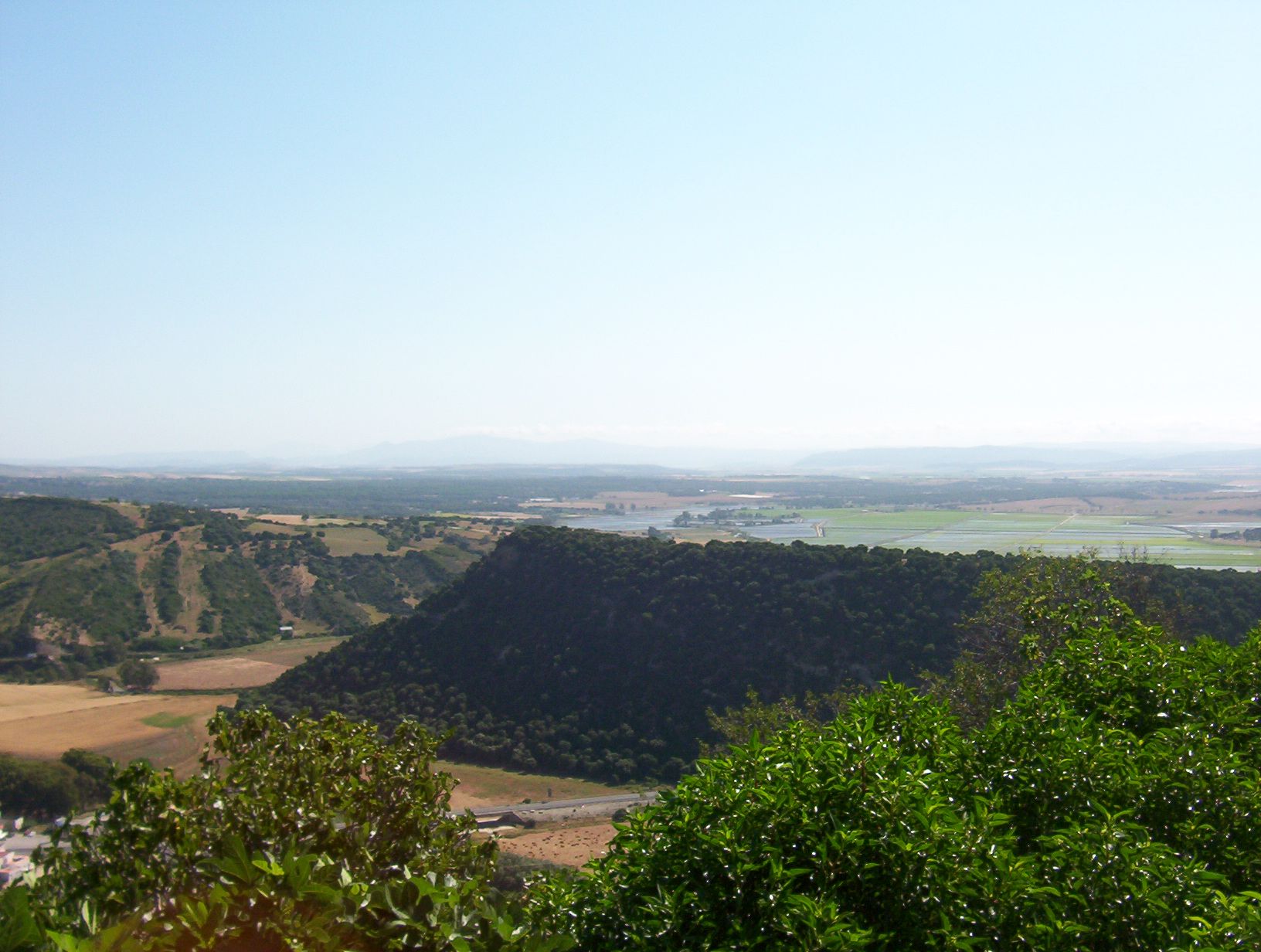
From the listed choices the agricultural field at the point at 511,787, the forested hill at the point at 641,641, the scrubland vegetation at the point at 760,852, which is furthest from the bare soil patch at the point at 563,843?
the scrubland vegetation at the point at 760,852

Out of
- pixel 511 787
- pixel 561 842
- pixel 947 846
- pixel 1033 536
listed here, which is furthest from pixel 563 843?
pixel 1033 536

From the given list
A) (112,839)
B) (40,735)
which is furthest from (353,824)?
(40,735)

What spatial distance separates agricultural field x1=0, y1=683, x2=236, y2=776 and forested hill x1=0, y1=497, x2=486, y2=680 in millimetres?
5785

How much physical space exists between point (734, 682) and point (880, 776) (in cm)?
2388

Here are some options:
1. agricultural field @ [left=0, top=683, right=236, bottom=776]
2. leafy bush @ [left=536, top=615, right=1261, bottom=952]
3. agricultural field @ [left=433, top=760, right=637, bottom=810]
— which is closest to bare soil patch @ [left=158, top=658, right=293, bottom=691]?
agricultural field @ [left=0, top=683, right=236, bottom=776]

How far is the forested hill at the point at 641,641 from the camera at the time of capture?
87.4 feet

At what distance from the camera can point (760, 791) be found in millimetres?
A: 4430

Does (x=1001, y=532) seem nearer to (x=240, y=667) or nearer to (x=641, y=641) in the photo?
(x=641, y=641)

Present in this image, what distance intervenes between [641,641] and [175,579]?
124 ft

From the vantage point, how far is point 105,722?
106 feet

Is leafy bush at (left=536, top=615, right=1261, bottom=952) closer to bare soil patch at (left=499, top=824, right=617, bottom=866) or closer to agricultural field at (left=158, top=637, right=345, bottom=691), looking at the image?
bare soil patch at (left=499, top=824, right=617, bottom=866)

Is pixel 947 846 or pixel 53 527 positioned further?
pixel 53 527

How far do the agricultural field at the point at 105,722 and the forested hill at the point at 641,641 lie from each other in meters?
3.00

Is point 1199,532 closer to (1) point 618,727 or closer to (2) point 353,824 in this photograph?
(1) point 618,727
